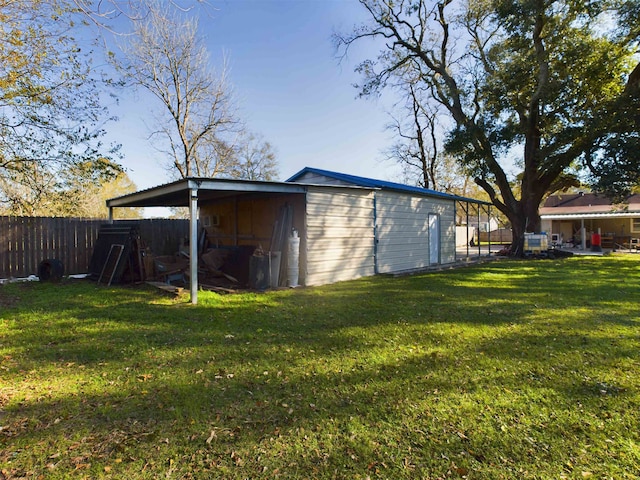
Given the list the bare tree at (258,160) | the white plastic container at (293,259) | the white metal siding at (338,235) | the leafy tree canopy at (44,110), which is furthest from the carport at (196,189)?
the bare tree at (258,160)

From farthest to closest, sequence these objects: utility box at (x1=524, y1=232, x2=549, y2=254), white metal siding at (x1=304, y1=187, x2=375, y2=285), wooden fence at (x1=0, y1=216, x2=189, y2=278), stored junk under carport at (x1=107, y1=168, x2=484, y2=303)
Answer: utility box at (x1=524, y1=232, x2=549, y2=254), wooden fence at (x1=0, y1=216, x2=189, y2=278), white metal siding at (x1=304, y1=187, x2=375, y2=285), stored junk under carport at (x1=107, y1=168, x2=484, y2=303)

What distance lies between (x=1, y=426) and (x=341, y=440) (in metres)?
2.45

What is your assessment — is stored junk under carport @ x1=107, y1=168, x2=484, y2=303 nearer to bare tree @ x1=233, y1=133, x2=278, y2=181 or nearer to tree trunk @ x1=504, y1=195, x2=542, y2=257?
tree trunk @ x1=504, y1=195, x2=542, y2=257

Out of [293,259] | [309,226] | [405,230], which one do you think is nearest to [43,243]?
[293,259]

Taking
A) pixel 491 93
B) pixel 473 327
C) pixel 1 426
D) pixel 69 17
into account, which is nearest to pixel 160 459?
pixel 1 426

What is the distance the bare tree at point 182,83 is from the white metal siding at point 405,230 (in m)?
14.9

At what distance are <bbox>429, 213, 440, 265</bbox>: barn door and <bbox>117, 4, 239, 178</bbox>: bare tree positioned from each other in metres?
15.2

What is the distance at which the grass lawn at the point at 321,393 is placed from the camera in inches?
82.3

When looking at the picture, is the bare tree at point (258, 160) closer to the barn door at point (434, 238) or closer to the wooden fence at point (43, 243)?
the wooden fence at point (43, 243)

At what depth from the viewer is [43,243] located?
10.1 meters

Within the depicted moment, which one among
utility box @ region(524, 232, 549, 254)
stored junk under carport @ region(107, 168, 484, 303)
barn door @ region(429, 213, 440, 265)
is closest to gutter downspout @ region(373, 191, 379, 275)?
stored junk under carport @ region(107, 168, 484, 303)

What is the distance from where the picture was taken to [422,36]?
59.3 feet

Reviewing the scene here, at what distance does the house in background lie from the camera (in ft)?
71.0

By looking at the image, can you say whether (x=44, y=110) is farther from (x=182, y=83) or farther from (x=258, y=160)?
(x=258, y=160)
